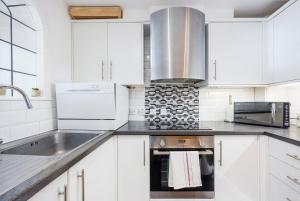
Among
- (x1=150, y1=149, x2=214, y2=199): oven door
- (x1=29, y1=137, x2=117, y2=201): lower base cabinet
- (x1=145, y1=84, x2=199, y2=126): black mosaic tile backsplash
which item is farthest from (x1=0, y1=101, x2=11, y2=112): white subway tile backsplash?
(x1=145, y1=84, x2=199, y2=126): black mosaic tile backsplash

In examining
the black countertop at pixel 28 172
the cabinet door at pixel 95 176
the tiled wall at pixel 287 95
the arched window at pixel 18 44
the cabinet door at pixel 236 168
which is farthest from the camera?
the tiled wall at pixel 287 95

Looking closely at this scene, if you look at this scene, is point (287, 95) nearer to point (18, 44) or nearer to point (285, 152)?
point (285, 152)

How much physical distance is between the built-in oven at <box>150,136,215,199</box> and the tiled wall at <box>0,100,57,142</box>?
0.90 m

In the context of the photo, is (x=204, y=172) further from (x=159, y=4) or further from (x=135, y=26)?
(x=159, y=4)

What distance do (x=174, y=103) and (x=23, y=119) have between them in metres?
1.53

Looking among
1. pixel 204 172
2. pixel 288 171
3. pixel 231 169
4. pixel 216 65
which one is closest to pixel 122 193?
pixel 204 172

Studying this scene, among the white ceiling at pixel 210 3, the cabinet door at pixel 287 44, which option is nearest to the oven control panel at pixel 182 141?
the cabinet door at pixel 287 44

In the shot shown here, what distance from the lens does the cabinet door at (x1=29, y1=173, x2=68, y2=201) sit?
0.73 meters

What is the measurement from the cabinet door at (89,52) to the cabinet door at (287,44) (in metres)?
Answer: 1.69

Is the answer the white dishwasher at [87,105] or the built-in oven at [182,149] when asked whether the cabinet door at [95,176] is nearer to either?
the white dishwasher at [87,105]

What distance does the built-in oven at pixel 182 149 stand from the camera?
Answer: 1.78 m

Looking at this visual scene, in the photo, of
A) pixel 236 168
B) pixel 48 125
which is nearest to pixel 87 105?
pixel 48 125

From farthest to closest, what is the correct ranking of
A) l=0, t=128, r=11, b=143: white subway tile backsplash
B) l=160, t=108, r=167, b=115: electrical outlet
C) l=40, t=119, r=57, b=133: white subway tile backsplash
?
1. l=160, t=108, r=167, b=115: electrical outlet
2. l=40, t=119, r=57, b=133: white subway tile backsplash
3. l=0, t=128, r=11, b=143: white subway tile backsplash

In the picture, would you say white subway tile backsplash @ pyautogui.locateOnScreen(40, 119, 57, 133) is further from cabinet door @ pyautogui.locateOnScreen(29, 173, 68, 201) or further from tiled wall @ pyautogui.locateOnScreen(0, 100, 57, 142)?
cabinet door @ pyautogui.locateOnScreen(29, 173, 68, 201)
